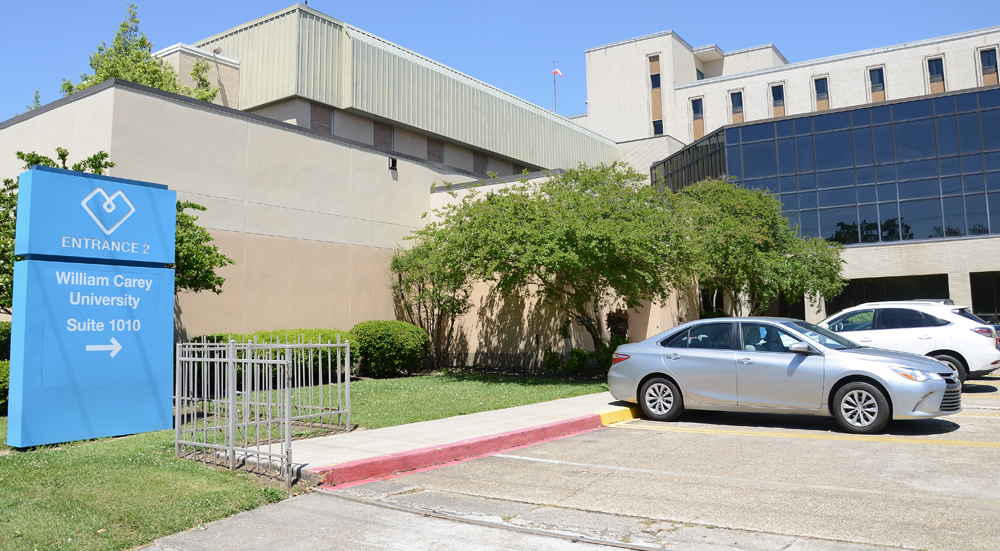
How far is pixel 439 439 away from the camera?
9.11 m

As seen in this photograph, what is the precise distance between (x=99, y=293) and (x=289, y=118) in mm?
15802

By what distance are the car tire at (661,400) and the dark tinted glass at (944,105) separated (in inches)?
1350

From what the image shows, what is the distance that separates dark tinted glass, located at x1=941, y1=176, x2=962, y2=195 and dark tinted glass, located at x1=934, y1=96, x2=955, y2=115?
11.6 feet

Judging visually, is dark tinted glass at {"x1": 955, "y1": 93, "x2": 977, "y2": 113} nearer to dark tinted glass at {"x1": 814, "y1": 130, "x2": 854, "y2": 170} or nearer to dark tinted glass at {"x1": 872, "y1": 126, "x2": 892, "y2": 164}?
dark tinted glass at {"x1": 872, "y1": 126, "x2": 892, "y2": 164}

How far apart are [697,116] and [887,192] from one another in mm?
22707

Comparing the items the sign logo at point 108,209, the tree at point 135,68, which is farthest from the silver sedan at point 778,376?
the tree at point 135,68

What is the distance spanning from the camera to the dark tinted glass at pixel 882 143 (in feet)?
123

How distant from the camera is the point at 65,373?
9047mm

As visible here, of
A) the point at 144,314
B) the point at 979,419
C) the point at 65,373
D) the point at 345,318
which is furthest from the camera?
the point at 345,318

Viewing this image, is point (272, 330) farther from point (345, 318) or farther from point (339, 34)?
point (339, 34)

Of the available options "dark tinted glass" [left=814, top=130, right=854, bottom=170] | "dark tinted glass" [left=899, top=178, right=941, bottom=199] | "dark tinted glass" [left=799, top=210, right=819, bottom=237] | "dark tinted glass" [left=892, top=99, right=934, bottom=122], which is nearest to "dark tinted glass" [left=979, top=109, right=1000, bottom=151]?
"dark tinted glass" [left=892, top=99, right=934, bottom=122]

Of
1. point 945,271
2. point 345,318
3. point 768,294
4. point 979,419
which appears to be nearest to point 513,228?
point 345,318

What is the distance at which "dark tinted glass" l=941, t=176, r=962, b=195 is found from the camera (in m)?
35.8

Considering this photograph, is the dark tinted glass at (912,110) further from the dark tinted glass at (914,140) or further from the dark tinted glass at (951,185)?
the dark tinted glass at (951,185)
